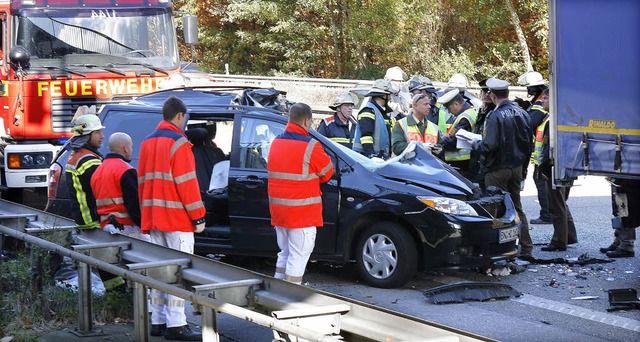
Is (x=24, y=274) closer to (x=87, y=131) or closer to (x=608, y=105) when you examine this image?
(x=87, y=131)

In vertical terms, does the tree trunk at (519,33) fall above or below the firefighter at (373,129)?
above

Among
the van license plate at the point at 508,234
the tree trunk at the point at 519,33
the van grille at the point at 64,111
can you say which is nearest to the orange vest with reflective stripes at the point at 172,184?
the van license plate at the point at 508,234

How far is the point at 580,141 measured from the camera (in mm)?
8961

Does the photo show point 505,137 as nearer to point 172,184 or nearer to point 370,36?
point 172,184

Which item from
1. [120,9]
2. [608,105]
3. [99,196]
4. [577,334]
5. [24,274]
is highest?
[120,9]

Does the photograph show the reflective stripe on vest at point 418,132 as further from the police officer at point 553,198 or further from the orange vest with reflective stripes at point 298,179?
the orange vest with reflective stripes at point 298,179

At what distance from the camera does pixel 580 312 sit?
28.6ft

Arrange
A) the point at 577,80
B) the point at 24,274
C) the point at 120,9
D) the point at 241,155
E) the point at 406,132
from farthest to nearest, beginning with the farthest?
1. the point at 120,9
2. the point at 406,132
3. the point at 241,155
4. the point at 577,80
5. the point at 24,274

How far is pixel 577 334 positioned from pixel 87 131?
4.32m

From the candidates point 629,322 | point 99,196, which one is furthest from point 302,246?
point 629,322

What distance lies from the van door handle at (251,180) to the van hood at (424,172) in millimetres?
1154

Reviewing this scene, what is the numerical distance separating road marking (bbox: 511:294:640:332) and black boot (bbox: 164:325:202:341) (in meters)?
3.25

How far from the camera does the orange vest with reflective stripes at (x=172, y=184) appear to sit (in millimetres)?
7508

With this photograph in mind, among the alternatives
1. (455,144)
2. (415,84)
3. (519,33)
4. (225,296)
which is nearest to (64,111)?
(415,84)
